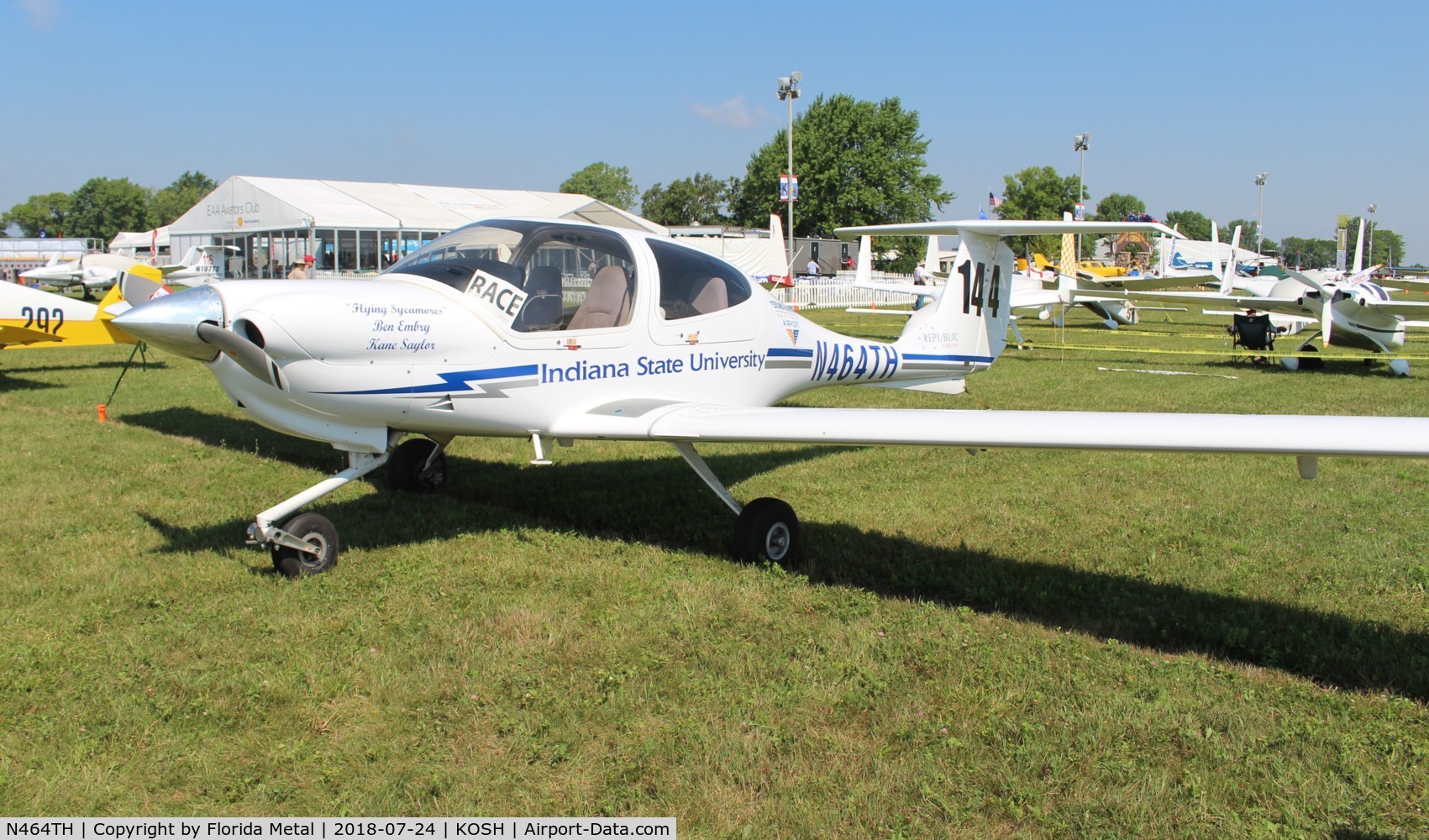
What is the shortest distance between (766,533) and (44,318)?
12543mm

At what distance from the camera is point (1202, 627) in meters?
4.73

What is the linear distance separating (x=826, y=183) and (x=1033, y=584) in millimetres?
71346

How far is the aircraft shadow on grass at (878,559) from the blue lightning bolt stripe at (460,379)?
127 cm

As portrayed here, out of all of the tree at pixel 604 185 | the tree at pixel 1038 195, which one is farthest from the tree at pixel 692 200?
the tree at pixel 1038 195

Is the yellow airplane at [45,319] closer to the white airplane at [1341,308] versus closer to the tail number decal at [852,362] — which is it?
the tail number decal at [852,362]

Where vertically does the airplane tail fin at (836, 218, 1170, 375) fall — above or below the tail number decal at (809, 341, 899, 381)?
above

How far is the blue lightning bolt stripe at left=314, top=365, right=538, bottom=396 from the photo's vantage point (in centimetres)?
529

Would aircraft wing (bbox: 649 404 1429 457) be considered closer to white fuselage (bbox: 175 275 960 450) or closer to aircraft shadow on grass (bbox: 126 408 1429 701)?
white fuselage (bbox: 175 275 960 450)

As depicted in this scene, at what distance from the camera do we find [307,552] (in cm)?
534

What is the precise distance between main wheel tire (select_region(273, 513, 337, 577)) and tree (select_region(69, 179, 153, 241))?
165m

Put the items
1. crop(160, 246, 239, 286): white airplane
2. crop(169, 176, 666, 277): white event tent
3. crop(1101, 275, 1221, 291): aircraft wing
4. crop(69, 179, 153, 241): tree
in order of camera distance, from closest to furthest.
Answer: crop(1101, 275, 1221, 291): aircraft wing
crop(169, 176, 666, 277): white event tent
crop(160, 246, 239, 286): white airplane
crop(69, 179, 153, 241): tree

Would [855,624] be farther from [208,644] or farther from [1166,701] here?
[208,644]

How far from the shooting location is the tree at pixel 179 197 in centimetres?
15775

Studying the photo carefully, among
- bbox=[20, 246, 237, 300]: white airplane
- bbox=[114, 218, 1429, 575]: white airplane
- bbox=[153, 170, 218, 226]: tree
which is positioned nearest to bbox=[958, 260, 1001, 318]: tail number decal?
bbox=[114, 218, 1429, 575]: white airplane
